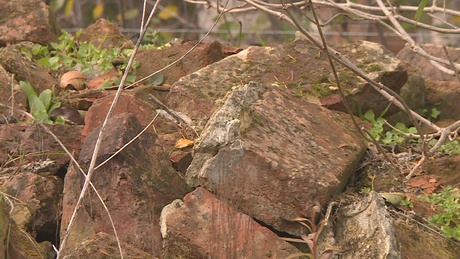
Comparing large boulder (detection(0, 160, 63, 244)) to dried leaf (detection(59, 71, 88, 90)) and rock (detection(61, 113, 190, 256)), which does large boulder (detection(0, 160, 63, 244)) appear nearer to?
rock (detection(61, 113, 190, 256))

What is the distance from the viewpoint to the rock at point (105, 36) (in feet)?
17.0

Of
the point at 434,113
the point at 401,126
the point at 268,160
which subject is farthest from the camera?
the point at 434,113

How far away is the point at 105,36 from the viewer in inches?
204

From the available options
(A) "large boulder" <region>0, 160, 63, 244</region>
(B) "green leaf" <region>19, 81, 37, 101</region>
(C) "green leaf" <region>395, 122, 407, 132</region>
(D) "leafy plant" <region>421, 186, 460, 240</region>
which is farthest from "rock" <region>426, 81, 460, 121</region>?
(A) "large boulder" <region>0, 160, 63, 244</region>

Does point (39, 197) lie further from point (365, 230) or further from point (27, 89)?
point (365, 230)

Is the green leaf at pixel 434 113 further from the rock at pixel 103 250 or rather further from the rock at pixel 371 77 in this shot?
the rock at pixel 103 250

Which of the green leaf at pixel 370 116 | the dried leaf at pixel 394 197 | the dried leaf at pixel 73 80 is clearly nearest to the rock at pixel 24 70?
the dried leaf at pixel 73 80

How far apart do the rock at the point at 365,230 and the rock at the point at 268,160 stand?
90mm

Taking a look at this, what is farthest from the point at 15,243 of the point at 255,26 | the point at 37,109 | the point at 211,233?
the point at 255,26

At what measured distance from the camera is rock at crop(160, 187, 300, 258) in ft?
8.64

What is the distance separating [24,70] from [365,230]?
2.15 meters

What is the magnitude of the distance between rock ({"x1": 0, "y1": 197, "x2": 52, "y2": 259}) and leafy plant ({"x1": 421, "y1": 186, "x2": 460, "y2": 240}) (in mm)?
1384

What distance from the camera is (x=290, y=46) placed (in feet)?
14.6

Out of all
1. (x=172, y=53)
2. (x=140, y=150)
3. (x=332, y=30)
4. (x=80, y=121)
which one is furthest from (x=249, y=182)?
(x=332, y=30)
